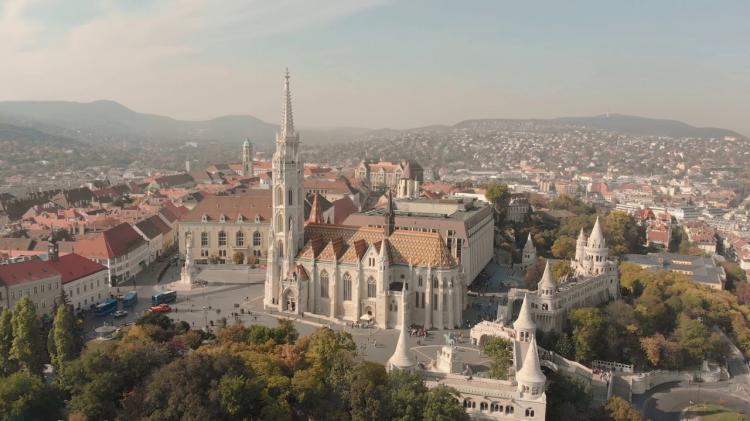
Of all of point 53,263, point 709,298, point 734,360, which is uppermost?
point 53,263

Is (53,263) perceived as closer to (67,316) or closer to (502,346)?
(67,316)

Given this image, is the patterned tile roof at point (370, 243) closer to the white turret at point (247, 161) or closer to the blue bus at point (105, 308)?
the blue bus at point (105, 308)

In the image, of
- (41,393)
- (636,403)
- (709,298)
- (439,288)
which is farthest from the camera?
(709,298)

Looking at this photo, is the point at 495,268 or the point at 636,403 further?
the point at 495,268

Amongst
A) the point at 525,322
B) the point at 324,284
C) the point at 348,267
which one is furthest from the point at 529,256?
the point at 525,322

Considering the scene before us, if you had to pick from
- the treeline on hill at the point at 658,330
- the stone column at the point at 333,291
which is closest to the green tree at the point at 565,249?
the treeline on hill at the point at 658,330

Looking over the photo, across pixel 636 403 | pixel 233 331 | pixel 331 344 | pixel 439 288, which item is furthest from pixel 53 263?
pixel 636 403

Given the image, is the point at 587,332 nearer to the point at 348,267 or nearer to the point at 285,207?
the point at 348,267
